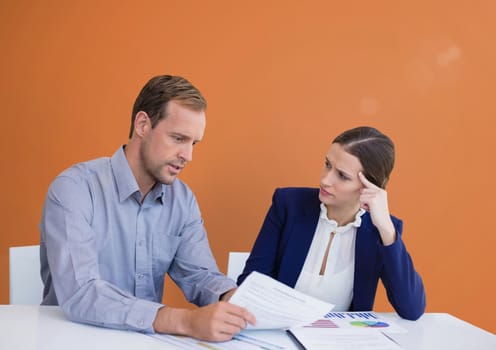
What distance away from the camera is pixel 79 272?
1.19m

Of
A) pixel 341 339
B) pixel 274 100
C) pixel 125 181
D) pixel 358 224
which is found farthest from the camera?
pixel 274 100

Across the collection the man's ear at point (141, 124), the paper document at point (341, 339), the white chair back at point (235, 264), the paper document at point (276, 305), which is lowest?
the white chair back at point (235, 264)

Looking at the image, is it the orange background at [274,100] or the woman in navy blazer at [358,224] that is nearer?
the woman in navy blazer at [358,224]

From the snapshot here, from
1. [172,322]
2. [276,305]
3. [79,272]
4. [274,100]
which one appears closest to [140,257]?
[79,272]

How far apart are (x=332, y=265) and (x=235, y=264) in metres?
0.38

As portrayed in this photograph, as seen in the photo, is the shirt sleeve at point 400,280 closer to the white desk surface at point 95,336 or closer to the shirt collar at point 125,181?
the white desk surface at point 95,336

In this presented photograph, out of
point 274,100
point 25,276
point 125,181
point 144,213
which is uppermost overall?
point 274,100

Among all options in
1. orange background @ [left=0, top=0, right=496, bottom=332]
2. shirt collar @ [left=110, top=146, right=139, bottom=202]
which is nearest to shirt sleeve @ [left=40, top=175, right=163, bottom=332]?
shirt collar @ [left=110, top=146, right=139, bottom=202]

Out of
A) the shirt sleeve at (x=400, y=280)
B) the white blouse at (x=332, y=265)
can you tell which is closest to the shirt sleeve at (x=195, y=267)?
the white blouse at (x=332, y=265)

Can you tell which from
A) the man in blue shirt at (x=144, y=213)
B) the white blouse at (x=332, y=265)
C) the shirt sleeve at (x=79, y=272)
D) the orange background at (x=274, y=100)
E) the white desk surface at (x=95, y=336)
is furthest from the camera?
the orange background at (x=274, y=100)

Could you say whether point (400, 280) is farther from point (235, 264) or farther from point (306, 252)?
point (235, 264)

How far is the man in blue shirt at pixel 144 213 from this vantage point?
1315mm

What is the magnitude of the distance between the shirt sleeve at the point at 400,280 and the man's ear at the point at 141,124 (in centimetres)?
88

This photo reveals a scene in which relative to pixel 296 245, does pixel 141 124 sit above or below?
above
